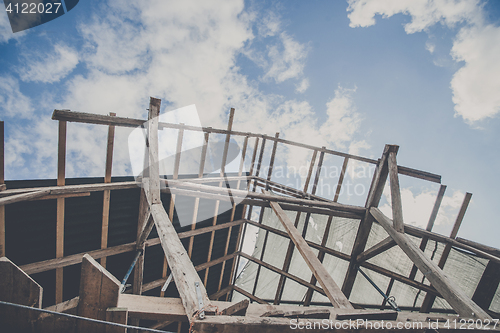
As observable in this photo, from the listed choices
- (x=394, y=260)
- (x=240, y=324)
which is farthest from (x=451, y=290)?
(x=394, y=260)

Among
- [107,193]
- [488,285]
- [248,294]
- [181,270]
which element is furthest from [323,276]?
[248,294]

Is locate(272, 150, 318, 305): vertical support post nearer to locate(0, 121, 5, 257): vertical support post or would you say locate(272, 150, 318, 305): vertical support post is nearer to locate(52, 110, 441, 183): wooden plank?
locate(52, 110, 441, 183): wooden plank

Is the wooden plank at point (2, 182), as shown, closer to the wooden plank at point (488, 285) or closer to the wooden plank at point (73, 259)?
the wooden plank at point (73, 259)

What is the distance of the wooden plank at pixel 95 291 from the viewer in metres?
1.40

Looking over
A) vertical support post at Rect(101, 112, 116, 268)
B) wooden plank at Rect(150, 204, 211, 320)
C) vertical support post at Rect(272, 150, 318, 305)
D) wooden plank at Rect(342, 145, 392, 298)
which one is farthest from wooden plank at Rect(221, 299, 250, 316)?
vertical support post at Rect(272, 150, 318, 305)

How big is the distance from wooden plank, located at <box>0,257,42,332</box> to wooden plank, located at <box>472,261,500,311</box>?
6.47m

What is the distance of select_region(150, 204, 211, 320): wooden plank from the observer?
132cm

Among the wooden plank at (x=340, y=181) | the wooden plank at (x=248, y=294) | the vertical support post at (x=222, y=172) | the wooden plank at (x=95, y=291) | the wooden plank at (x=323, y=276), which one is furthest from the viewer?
the wooden plank at (x=248, y=294)

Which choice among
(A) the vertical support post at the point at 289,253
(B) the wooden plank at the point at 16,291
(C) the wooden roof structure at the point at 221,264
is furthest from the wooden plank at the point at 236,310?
(A) the vertical support post at the point at 289,253

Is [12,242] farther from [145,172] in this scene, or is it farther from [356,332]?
[356,332]

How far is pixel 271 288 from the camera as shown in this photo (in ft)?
22.7

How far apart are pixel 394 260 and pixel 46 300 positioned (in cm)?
737

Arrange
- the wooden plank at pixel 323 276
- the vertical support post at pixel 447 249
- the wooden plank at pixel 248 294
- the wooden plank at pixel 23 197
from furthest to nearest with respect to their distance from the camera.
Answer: the wooden plank at pixel 248 294
the vertical support post at pixel 447 249
the wooden plank at pixel 23 197
the wooden plank at pixel 323 276

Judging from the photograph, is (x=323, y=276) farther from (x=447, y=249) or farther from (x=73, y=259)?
(x=73, y=259)
